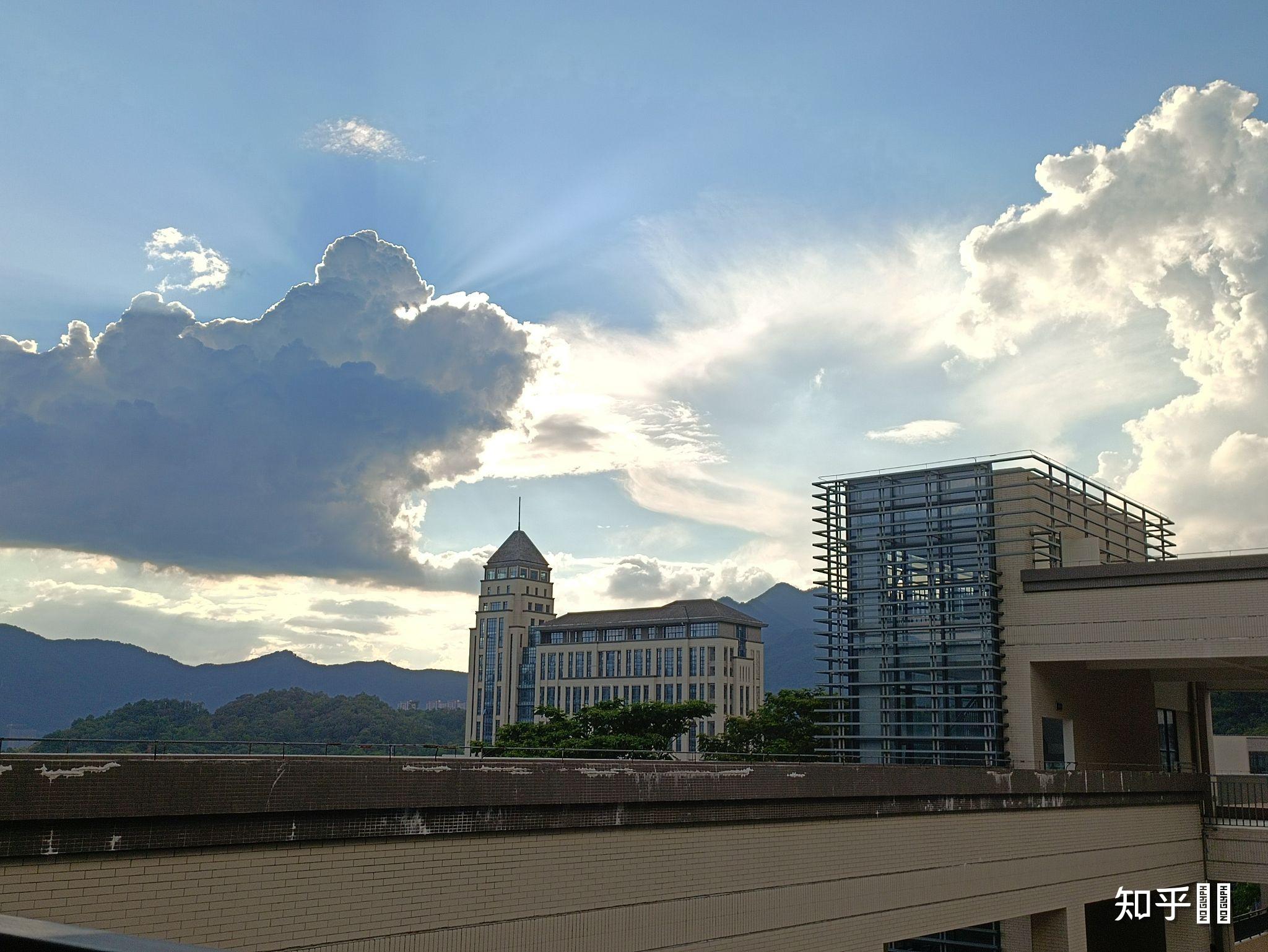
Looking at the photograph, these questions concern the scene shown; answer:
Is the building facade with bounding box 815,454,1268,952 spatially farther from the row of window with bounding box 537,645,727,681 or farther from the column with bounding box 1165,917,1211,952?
the row of window with bounding box 537,645,727,681

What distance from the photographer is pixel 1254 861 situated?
104 feet

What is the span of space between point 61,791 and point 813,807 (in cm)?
1319

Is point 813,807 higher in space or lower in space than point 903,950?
higher

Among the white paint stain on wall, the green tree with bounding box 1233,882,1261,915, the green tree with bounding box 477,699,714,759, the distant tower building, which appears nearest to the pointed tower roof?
the distant tower building

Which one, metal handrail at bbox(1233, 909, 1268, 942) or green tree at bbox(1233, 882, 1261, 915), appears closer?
metal handrail at bbox(1233, 909, 1268, 942)

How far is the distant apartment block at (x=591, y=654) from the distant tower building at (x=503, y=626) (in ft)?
0.45

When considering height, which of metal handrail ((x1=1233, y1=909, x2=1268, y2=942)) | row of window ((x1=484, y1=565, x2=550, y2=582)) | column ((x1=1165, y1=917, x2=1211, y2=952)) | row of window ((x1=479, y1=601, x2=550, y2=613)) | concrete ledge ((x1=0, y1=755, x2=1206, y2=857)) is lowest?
metal handrail ((x1=1233, y1=909, x2=1268, y2=942))

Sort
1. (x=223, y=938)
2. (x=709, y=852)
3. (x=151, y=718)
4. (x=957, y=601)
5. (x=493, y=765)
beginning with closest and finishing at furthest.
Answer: (x=223, y=938) < (x=493, y=765) < (x=709, y=852) < (x=957, y=601) < (x=151, y=718)

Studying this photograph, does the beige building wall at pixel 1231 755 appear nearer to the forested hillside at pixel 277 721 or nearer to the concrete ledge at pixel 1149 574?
the concrete ledge at pixel 1149 574

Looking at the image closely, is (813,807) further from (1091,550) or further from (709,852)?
(1091,550)

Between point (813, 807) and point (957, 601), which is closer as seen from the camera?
point (813, 807)

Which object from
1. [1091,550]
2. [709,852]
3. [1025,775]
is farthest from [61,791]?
[1091,550]

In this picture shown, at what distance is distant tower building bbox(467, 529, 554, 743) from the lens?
166 m

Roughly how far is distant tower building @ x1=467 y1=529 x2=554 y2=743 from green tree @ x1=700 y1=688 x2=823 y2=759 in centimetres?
9223
